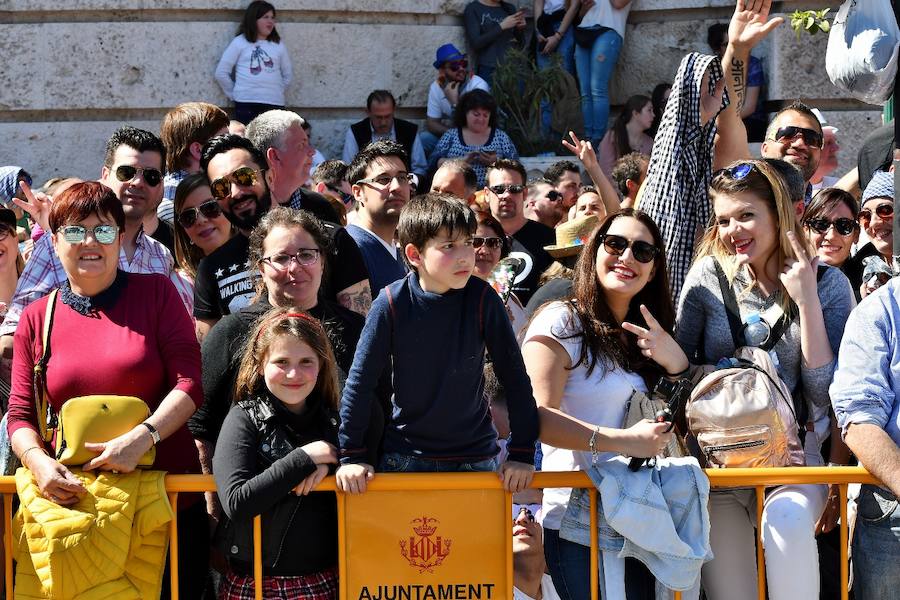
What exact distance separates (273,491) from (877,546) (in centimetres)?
177

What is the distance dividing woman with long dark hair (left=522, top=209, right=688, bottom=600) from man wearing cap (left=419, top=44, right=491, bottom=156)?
562 centimetres

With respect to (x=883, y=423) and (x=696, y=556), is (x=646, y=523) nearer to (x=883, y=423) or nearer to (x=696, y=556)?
(x=696, y=556)

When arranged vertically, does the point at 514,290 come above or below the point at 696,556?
above

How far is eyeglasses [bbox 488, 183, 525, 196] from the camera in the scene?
6.03m

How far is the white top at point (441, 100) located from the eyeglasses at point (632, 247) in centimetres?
575

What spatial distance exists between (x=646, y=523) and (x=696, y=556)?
167mm

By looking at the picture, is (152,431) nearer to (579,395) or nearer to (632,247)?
(579,395)

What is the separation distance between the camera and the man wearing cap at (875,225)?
5.16m

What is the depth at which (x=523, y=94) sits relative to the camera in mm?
9719

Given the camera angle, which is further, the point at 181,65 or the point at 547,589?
the point at 181,65

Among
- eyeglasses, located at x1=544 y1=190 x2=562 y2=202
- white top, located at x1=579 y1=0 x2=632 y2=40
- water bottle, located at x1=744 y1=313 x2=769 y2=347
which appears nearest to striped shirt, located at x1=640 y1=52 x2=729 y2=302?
water bottle, located at x1=744 y1=313 x2=769 y2=347

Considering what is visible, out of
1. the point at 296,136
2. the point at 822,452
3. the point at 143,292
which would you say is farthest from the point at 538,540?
the point at 296,136

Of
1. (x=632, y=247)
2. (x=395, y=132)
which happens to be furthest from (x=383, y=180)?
(x=395, y=132)

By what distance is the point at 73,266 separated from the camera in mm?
3719
